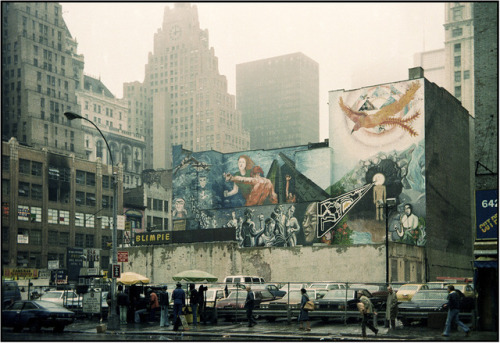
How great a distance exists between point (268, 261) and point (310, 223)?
21513 millimetres

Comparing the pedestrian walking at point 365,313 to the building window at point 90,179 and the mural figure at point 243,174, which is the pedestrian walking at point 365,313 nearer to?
the mural figure at point 243,174

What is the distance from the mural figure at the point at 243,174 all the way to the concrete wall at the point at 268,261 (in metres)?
27.0

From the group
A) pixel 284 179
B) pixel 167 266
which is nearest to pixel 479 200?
pixel 167 266

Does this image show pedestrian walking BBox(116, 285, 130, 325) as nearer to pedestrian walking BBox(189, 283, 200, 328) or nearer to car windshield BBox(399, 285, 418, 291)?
pedestrian walking BBox(189, 283, 200, 328)

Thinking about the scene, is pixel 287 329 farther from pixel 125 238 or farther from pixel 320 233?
pixel 125 238

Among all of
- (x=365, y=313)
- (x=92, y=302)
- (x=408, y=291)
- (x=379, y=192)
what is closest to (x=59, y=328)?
(x=92, y=302)

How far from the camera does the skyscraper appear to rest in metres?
135

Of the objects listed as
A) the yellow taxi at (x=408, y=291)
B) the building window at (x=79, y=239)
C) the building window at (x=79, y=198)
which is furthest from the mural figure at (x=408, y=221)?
the building window at (x=79, y=198)

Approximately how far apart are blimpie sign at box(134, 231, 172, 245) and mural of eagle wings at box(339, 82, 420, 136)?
2830cm

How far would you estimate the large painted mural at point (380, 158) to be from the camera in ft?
253

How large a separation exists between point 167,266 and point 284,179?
1105 inches

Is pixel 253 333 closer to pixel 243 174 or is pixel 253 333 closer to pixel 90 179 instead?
pixel 243 174

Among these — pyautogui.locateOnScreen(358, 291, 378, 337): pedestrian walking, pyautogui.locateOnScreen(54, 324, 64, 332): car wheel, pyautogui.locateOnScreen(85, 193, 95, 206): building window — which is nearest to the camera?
pyautogui.locateOnScreen(358, 291, 378, 337): pedestrian walking

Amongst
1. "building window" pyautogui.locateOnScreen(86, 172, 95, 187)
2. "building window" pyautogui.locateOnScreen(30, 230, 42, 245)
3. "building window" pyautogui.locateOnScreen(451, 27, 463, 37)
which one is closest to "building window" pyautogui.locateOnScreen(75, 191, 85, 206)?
"building window" pyautogui.locateOnScreen(86, 172, 95, 187)
